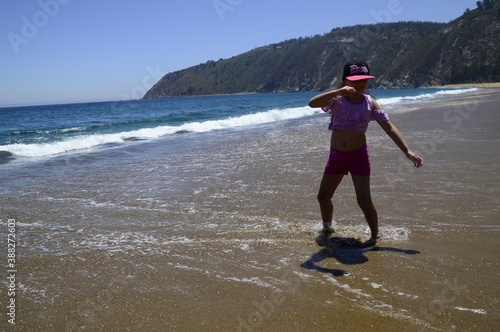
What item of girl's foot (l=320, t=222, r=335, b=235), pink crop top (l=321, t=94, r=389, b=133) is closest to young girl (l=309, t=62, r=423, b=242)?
pink crop top (l=321, t=94, r=389, b=133)

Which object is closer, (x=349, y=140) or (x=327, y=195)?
(x=349, y=140)

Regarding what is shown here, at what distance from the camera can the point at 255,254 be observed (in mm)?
3576

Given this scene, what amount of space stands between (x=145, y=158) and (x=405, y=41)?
154 meters

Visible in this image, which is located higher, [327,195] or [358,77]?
[358,77]

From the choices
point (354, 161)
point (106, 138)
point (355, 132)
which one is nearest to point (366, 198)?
point (354, 161)

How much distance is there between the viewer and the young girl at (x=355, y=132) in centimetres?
362

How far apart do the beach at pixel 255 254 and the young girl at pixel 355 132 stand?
54 cm

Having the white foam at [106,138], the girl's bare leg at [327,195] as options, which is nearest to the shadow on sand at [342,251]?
the girl's bare leg at [327,195]

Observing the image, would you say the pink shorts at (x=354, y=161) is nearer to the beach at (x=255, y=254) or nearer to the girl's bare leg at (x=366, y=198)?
the girl's bare leg at (x=366, y=198)

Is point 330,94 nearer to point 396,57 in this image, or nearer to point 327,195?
point 327,195

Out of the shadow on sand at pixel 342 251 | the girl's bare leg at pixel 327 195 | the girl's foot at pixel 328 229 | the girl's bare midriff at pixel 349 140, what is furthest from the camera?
the girl's foot at pixel 328 229

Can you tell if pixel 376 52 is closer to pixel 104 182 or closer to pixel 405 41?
pixel 405 41

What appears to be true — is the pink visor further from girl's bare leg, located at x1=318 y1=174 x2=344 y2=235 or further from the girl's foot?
the girl's foot

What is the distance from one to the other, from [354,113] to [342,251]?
1306 mm
